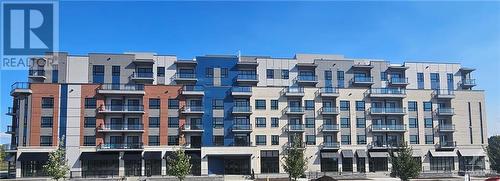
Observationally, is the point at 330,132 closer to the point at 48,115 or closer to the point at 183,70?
the point at 183,70

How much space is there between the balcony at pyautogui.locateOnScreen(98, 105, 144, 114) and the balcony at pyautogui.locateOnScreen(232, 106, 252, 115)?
13.0 metres

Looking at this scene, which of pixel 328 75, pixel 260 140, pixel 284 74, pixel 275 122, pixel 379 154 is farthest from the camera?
pixel 328 75

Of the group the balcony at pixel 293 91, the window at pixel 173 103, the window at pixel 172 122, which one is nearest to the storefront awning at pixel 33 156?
the window at pixel 172 122

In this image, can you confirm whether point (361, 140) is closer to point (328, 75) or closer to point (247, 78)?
point (328, 75)

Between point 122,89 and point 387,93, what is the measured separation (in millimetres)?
39385

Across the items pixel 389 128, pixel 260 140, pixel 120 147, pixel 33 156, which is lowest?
pixel 33 156

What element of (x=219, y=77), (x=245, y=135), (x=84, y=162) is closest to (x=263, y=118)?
(x=245, y=135)

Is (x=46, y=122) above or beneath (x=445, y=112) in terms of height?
beneath

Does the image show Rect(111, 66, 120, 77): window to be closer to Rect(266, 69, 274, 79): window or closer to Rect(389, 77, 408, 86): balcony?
Rect(266, 69, 274, 79): window

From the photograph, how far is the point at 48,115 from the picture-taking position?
6506 cm

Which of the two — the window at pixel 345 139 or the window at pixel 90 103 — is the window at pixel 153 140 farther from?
the window at pixel 345 139

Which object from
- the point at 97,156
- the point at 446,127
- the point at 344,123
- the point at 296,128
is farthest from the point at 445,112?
the point at 97,156

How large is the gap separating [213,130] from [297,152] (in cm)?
2701

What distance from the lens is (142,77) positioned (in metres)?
70.9
